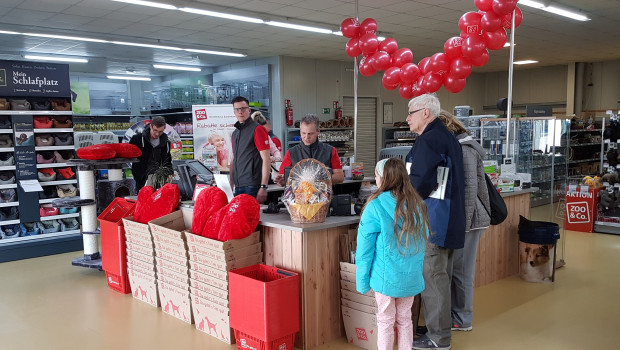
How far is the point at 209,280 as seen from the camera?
374cm

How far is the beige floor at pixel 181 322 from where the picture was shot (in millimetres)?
3732

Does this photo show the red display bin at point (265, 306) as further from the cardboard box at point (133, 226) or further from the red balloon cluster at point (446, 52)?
the red balloon cluster at point (446, 52)

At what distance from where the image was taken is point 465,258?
13.2 ft

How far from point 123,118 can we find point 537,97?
12.3 m

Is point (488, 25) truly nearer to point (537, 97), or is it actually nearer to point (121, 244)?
point (121, 244)

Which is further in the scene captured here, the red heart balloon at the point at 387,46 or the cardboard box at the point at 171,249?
the red heart balloon at the point at 387,46

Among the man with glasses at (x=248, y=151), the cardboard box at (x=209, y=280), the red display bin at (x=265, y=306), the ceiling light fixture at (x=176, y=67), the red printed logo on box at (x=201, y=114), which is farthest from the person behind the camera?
the ceiling light fixture at (x=176, y=67)

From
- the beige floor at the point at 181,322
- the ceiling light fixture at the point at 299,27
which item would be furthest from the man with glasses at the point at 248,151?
the ceiling light fixture at the point at 299,27

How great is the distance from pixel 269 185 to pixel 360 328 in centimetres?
240

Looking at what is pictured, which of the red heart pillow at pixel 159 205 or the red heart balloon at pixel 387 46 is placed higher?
the red heart balloon at pixel 387 46

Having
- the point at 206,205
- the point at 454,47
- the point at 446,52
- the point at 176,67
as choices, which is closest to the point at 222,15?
the point at 446,52

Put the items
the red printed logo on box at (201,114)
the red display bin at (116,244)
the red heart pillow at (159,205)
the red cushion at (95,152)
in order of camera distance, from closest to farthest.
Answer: the red heart pillow at (159,205) < the red display bin at (116,244) < the red cushion at (95,152) < the red printed logo on box at (201,114)

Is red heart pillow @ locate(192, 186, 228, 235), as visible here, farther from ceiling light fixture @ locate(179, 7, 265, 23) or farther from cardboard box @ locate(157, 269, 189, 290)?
ceiling light fixture @ locate(179, 7, 265, 23)

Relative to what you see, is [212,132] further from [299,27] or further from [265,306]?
[265,306]
